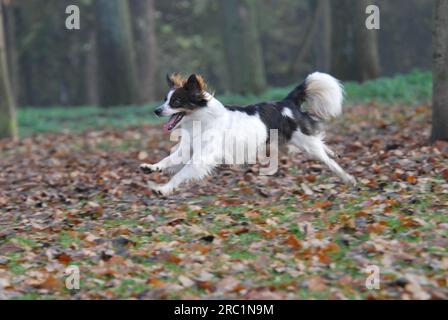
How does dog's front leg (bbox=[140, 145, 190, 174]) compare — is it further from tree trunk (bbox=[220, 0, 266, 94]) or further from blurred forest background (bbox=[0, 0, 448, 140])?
tree trunk (bbox=[220, 0, 266, 94])

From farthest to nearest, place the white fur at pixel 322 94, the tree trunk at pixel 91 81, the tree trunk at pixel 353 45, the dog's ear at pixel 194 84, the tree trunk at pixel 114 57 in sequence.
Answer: the tree trunk at pixel 91 81
the tree trunk at pixel 114 57
the tree trunk at pixel 353 45
the white fur at pixel 322 94
the dog's ear at pixel 194 84

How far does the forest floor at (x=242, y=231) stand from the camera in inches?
240

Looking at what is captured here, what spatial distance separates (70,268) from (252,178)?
406 centimetres

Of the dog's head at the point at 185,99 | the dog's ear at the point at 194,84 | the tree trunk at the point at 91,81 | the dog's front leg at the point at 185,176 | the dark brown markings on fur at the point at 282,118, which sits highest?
the dog's ear at the point at 194,84

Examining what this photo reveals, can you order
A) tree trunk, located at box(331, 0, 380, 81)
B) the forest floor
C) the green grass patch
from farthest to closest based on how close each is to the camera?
tree trunk, located at box(331, 0, 380, 81), the green grass patch, the forest floor

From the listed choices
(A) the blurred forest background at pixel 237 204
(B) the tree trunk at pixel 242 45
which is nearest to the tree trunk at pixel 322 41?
(B) the tree trunk at pixel 242 45

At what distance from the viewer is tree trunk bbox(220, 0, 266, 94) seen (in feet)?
79.6

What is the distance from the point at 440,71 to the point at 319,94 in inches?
80.9

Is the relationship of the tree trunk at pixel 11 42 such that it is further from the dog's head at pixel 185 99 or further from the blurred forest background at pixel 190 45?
the dog's head at pixel 185 99

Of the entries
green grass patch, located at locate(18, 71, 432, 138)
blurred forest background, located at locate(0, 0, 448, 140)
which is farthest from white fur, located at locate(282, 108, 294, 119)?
blurred forest background, located at locate(0, 0, 448, 140)

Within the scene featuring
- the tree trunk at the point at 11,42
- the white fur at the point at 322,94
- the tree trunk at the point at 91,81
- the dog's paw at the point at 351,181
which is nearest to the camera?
the dog's paw at the point at 351,181

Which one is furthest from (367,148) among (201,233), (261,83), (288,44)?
(288,44)

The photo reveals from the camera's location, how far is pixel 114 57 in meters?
23.7

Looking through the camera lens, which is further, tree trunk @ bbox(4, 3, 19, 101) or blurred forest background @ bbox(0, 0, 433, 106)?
tree trunk @ bbox(4, 3, 19, 101)
